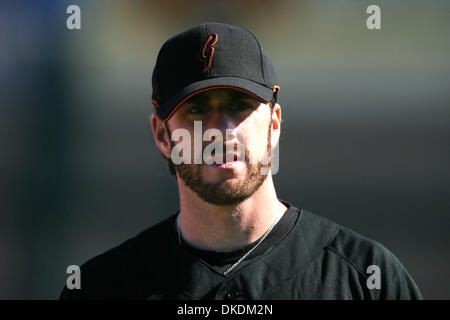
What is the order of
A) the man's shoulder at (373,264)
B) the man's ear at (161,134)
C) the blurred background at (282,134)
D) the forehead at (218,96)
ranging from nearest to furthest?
the man's shoulder at (373,264)
the forehead at (218,96)
the man's ear at (161,134)
the blurred background at (282,134)

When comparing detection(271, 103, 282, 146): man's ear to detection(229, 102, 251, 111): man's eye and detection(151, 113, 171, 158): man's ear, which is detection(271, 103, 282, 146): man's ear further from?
detection(151, 113, 171, 158): man's ear

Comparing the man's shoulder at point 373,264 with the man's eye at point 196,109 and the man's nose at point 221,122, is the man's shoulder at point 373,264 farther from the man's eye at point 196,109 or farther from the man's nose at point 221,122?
the man's eye at point 196,109

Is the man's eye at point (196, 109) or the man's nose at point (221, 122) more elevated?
the man's eye at point (196, 109)

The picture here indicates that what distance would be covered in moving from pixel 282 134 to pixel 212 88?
3.43 m

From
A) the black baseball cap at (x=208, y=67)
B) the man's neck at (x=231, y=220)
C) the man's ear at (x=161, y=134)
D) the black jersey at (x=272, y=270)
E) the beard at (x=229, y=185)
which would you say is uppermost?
the black baseball cap at (x=208, y=67)

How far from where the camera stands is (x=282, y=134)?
17.6 ft

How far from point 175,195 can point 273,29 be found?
180 cm

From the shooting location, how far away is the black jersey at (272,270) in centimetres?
191

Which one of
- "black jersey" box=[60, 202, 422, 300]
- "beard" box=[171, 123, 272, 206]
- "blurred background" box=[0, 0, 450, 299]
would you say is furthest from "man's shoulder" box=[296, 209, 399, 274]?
"blurred background" box=[0, 0, 450, 299]

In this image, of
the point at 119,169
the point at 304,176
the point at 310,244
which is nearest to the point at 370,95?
the point at 304,176

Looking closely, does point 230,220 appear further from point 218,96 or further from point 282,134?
point 282,134

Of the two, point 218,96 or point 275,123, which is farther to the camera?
point 275,123

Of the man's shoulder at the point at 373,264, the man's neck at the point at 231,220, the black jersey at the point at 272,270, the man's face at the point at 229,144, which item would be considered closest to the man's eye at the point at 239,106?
the man's face at the point at 229,144

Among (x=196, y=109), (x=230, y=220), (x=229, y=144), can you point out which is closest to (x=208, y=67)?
(x=196, y=109)
